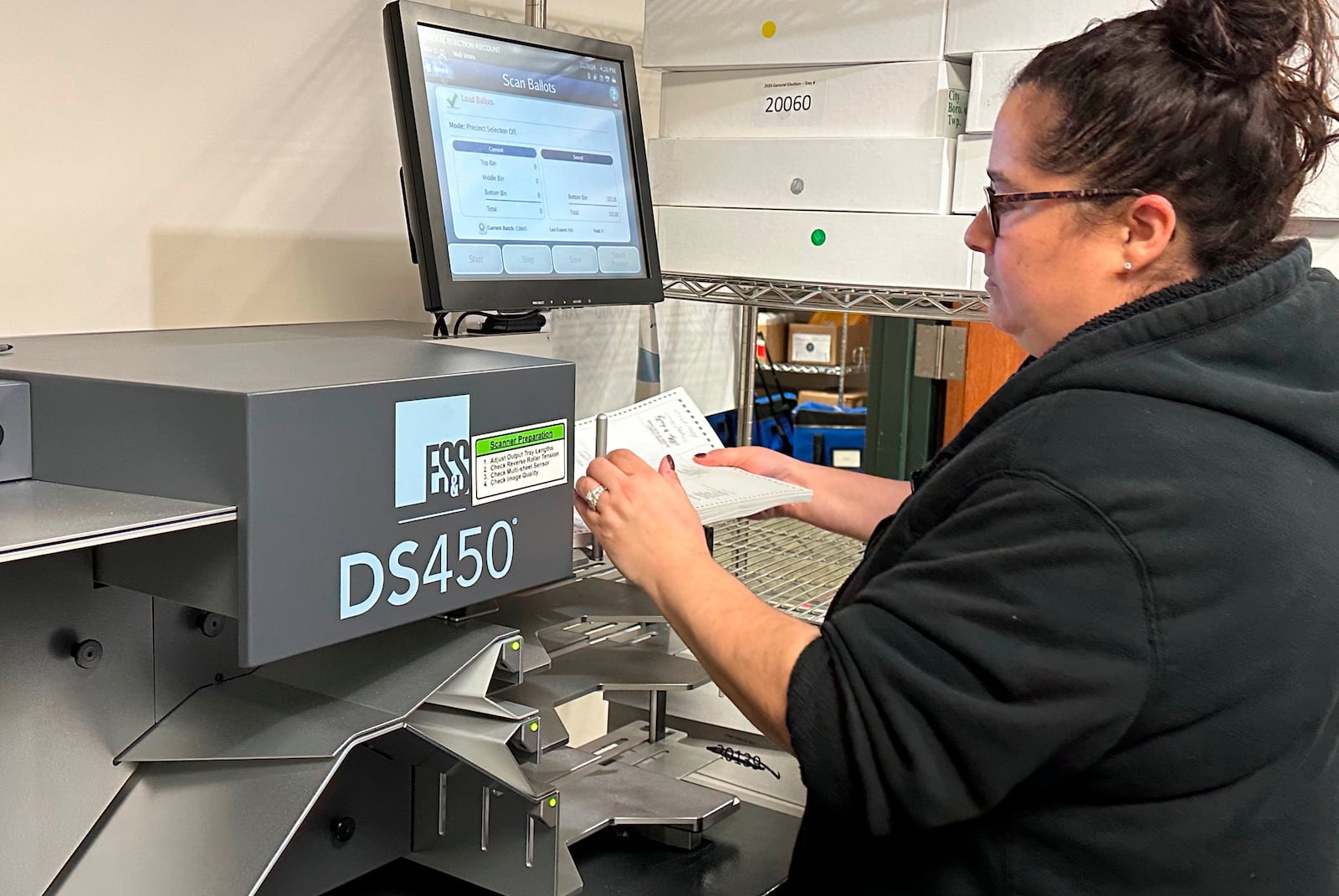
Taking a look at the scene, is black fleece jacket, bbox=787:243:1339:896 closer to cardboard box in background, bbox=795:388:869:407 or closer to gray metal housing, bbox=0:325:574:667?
gray metal housing, bbox=0:325:574:667

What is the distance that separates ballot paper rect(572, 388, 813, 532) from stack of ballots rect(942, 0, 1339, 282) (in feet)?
1.08

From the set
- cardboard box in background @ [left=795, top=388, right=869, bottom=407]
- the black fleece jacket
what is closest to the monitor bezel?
the black fleece jacket

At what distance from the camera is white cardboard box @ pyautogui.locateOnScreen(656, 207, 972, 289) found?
4.45ft

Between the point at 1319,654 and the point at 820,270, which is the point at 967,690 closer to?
the point at 1319,654

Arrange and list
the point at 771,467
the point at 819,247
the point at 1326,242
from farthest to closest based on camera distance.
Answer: the point at 819,247 < the point at 771,467 < the point at 1326,242

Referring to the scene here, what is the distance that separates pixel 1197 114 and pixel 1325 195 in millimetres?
468

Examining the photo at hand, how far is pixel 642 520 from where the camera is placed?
1003 millimetres

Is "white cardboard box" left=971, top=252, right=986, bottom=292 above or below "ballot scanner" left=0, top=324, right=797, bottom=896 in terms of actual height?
above

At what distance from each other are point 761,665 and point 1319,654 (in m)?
0.35

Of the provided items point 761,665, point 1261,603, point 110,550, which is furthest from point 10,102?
point 1261,603

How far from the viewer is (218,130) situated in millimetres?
1259

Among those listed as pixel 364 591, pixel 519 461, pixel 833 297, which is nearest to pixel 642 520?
pixel 519 461

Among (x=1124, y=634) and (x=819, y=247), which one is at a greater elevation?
(x=819, y=247)

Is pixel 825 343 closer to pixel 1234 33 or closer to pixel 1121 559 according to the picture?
pixel 1234 33
